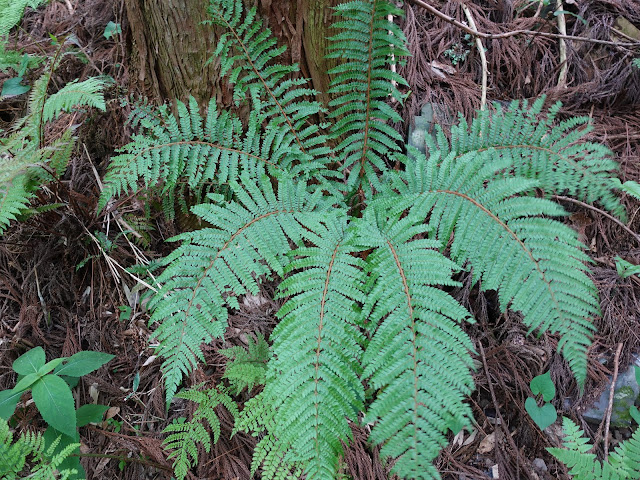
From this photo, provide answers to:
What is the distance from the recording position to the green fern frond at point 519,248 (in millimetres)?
1388

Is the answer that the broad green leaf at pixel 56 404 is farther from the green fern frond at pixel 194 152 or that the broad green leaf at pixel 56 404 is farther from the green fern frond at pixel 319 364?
the green fern frond at pixel 319 364

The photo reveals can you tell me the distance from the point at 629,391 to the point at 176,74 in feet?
8.78

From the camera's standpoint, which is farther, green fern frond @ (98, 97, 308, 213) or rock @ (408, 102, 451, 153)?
rock @ (408, 102, 451, 153)

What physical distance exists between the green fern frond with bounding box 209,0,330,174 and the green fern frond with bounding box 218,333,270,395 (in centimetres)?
86

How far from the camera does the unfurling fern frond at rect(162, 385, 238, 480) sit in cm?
180

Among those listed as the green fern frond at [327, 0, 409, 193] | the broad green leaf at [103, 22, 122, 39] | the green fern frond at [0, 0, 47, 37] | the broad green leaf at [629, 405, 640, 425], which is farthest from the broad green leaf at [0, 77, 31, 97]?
the broad green leaf at [629, 405, 640, 425]

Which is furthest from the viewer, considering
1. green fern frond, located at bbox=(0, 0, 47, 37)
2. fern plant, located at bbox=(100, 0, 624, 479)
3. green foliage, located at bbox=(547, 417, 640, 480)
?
green fern frond, located at bbox=(0, 0, 47, 37)

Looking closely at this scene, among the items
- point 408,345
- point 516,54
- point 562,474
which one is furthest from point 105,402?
point 516,54

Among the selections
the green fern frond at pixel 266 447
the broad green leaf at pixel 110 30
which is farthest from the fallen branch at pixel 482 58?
the broad green leaf at pixel 110 30

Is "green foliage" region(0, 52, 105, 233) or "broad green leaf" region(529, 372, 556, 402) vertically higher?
"green foliage" region(0, 52, 105, 233)

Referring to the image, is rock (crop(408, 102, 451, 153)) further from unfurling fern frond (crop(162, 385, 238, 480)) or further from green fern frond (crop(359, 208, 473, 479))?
unfurling fern frond (crop(162, 385, 238, 480))

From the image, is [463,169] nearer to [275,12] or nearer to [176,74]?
[275,12]

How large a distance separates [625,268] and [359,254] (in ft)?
4.35

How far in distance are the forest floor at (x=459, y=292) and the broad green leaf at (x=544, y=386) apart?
10cm
